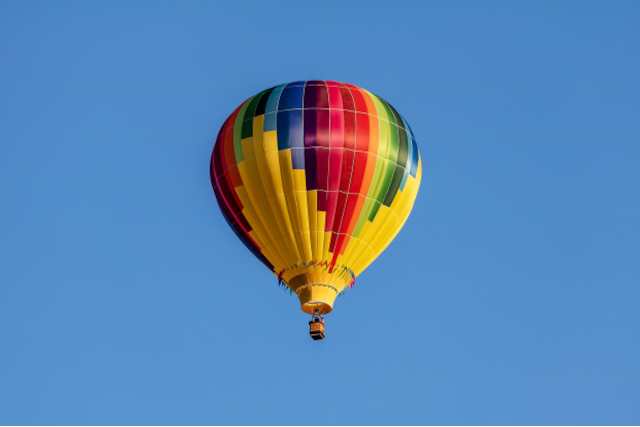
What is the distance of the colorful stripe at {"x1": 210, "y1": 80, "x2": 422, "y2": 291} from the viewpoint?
102ft

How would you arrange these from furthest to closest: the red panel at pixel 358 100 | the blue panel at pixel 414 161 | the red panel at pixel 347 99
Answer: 1. the blue panel at pixel 414 161
2. the red panel at pixel 358 100
3. the red panel at pixel 347 99

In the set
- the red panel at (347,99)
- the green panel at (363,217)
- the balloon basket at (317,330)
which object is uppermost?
the red panel at (347,99)

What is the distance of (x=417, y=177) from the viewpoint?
32.8m

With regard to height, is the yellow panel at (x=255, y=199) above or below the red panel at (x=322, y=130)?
below

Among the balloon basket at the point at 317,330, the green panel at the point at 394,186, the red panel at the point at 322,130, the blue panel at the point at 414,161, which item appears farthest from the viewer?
the blue panel at the point at 414,161

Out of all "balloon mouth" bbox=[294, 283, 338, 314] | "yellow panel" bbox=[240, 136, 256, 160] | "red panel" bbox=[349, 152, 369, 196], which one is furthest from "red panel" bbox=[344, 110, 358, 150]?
"balloon mouth" bbox=[294, 283, 338, 314]

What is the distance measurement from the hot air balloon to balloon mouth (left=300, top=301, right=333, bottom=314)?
3cm

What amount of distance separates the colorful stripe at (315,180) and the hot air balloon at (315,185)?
0.02 metres

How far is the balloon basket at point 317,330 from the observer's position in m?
30.8

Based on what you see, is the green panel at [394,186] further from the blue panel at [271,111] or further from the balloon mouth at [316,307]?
the blue panel at [271,111]

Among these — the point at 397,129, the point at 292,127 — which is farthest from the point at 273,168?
the point at 397,129

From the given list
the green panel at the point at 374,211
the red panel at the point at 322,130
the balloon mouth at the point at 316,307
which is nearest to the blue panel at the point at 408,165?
the green panel at the point at 374,211

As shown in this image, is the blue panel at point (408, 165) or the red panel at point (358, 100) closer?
the red panel at point (358, 100)

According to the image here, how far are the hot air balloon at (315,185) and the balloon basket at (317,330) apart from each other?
0.02 m
